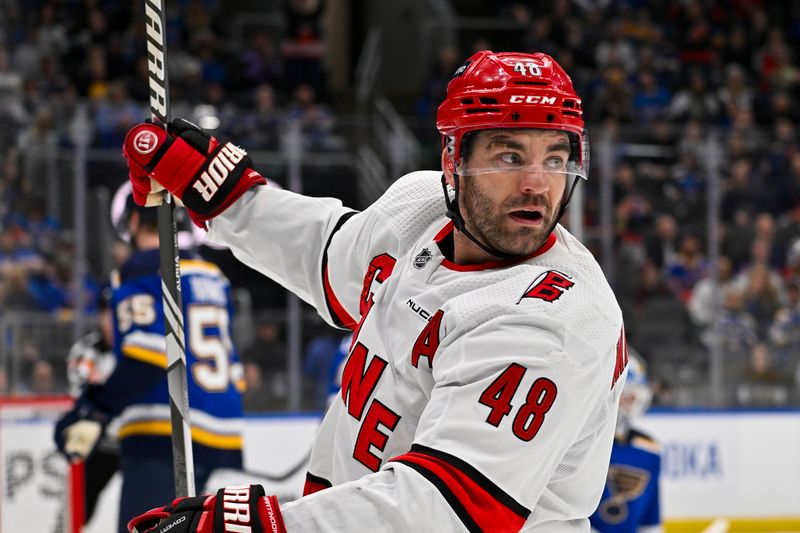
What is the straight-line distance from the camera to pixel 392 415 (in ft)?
6.33

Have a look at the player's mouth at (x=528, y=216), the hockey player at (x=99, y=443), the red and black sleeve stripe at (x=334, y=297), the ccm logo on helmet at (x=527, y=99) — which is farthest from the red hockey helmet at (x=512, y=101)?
the hockey player at (x=99, y=443)

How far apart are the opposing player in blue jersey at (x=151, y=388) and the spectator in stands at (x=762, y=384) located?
381cm

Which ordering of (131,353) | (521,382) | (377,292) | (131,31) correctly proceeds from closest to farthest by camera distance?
1. (521,382)
2. (377,292)
3. (131,353)
4. (131,31)

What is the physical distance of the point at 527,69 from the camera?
196 cm

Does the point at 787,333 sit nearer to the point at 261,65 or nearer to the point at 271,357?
the point at 271,357

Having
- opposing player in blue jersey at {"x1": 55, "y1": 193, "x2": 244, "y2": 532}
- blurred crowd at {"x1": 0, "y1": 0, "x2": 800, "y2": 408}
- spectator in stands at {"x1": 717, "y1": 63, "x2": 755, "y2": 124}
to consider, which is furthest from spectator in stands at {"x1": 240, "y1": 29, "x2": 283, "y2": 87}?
opposing player in blue jersey at {"x1": 55, "y1": 193, "x2": 244, "y2": 532}

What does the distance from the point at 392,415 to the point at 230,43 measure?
8573mm

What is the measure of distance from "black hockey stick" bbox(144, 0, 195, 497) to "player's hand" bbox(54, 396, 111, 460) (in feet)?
4.60

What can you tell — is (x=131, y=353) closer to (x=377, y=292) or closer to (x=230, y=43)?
(x=377, y=292)

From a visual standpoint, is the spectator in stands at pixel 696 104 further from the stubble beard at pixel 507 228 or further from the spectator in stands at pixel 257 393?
the stubble beard at pixel 507 228

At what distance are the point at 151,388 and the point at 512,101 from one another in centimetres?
199

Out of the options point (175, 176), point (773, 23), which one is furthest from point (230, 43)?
point (175, 176)

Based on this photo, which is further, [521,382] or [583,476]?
→ [583,476]

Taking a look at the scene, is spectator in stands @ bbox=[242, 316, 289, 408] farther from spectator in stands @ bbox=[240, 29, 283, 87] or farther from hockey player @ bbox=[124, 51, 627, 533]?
hockey player @ bbox=[124, 51, 627, 533]
